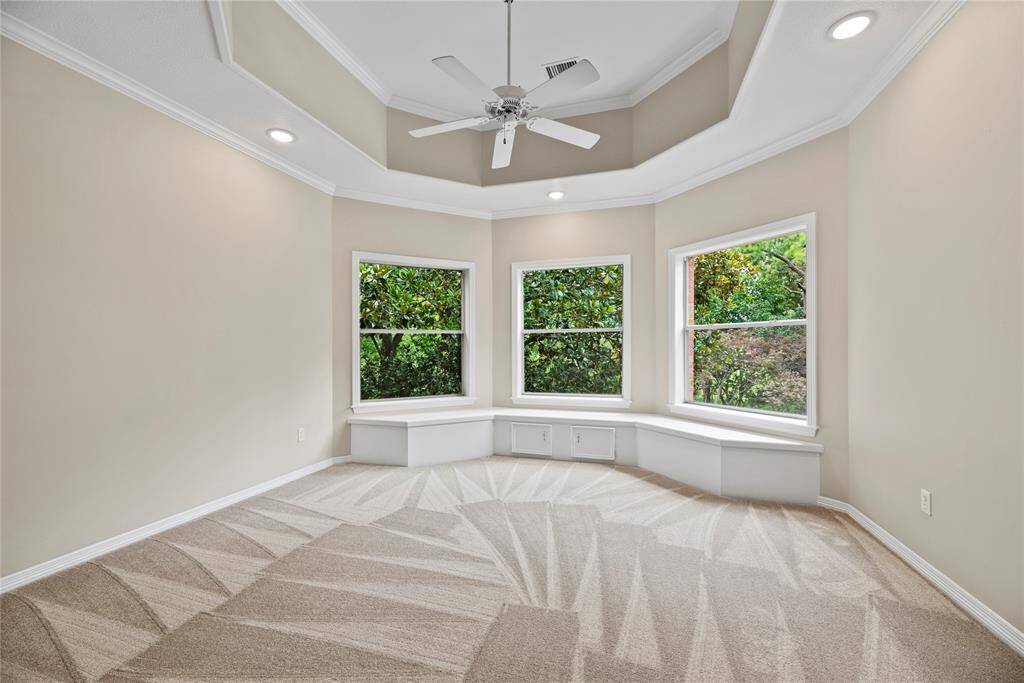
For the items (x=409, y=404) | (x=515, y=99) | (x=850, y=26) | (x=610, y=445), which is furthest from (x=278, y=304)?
(x=850, y=26)

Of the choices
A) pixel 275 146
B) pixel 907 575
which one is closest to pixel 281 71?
pixel 275 146

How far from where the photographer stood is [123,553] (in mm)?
2572

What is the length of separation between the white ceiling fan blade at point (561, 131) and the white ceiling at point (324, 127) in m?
0.79

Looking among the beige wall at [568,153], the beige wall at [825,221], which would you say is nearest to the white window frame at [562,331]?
the beige wall at [568,153]

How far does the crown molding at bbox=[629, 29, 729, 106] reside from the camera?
126 inches

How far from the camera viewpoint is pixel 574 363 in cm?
497

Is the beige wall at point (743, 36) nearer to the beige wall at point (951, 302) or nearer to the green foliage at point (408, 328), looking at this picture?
the beige wall at point (951, 302)

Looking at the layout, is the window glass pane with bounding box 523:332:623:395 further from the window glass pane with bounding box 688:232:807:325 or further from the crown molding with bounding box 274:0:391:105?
the crown molding with bounding box 274:0:391:105

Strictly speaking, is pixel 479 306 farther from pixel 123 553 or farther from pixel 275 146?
pixel 123 553

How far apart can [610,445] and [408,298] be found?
2502mm

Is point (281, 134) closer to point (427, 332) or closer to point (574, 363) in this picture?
point (427, 332)

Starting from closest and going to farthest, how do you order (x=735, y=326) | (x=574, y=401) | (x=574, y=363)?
(x=735, y=326)
(x=574, y=401)
(x=574, y=363)

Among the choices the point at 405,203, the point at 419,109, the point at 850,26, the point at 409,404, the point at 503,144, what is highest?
the point at 419,109

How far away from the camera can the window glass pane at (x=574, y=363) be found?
483 cm
